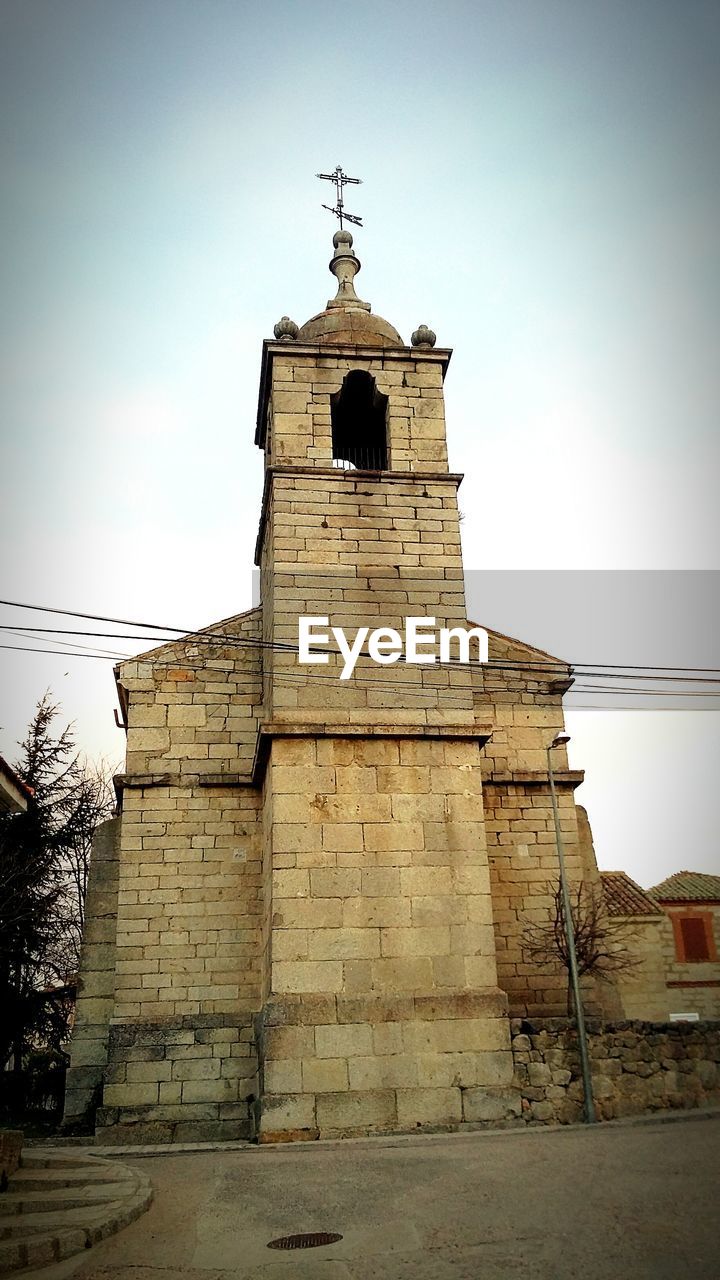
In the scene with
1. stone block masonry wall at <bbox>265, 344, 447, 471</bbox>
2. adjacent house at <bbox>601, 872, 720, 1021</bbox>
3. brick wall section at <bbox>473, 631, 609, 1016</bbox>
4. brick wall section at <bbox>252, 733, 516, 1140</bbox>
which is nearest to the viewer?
brick wall section at <bbox>252, 733, 516, 1140</bbox>

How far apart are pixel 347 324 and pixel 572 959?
10386mm

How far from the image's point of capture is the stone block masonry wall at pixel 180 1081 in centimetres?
1285

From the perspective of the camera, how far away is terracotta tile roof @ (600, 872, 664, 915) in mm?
29125

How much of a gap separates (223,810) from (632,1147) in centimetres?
731

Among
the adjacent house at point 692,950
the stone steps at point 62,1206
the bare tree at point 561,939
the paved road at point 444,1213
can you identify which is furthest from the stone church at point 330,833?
the adjacent house at point 692,950

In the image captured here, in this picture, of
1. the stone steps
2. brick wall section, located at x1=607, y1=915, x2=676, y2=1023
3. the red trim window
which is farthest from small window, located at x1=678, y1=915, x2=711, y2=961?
the stone steps

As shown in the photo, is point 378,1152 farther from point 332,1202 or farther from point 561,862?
point 561,862

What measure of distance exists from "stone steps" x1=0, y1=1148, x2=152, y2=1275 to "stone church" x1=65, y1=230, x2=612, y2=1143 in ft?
9.67

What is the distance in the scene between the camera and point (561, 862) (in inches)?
559

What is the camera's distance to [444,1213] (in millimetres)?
7176

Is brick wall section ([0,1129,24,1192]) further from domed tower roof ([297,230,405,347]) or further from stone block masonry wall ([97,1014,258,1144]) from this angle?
domed tower roof ([297,230,405,347])

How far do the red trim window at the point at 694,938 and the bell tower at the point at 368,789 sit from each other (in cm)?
2092

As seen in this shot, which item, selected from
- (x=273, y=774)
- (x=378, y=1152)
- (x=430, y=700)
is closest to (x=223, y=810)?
(x=273, y=774)

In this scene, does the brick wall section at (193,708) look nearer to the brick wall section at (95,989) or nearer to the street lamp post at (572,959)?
the brick wall section at (95,989)
